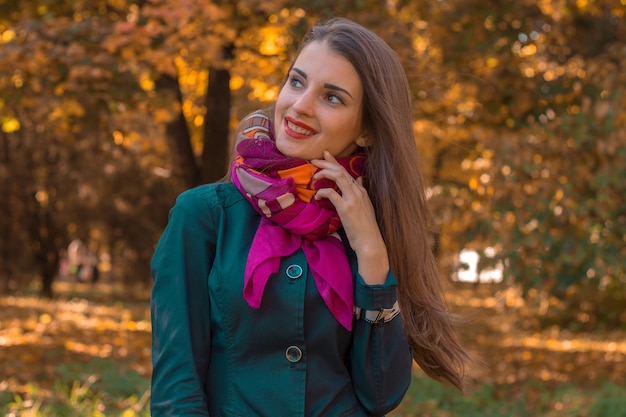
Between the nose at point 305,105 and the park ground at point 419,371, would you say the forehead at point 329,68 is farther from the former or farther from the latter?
the park ground at point 419,371

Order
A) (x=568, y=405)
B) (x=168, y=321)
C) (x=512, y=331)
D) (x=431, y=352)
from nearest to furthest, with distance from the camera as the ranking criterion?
(x=168, y=321) < (x=431, y=352) < (x=568, y=405) < (x=512, y=331)

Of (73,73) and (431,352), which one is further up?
(73,73)

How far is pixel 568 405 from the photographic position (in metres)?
6.99

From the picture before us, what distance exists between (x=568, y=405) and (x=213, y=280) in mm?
5446

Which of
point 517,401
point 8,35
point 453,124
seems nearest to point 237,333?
point 517,401

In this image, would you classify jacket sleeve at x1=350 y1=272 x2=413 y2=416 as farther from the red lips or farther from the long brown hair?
the red lips

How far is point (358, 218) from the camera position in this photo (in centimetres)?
235

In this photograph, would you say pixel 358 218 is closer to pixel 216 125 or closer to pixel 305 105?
pixel 305 105

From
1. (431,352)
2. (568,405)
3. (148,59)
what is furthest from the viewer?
(148,59)

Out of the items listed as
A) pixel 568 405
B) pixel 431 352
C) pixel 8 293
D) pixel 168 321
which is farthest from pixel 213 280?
pixel 8 293

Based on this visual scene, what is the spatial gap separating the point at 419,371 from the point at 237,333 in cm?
718

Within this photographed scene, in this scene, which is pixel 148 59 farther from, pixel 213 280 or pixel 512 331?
pixel 512 331

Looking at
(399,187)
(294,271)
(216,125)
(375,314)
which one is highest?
(216,125)

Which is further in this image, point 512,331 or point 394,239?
point 512,331
